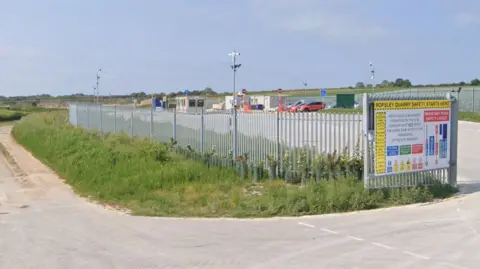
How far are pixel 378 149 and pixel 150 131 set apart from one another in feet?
43.6

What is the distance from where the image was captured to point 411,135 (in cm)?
1175

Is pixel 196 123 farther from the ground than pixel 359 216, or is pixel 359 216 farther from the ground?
pixel 196 123

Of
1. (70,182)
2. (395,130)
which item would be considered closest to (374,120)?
(395,130)

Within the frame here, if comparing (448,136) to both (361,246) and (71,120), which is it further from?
(71,120)

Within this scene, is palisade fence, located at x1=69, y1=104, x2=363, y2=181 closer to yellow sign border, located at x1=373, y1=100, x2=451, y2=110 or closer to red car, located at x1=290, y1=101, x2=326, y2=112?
yellow sign border, located at x1=373, y1=100, x2=451, y2=110

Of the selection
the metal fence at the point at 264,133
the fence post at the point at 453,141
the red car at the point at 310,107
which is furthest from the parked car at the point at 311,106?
the fence post at the point at 453,141

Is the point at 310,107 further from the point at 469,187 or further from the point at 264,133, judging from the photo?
the point at 469,187

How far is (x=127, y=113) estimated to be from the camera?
26812 mm

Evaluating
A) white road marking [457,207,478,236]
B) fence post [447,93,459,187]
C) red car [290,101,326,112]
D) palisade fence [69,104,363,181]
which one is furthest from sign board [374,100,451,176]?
red car [290,101,326,112]

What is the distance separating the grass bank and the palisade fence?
553 mm

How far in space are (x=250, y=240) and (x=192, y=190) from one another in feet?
16.2

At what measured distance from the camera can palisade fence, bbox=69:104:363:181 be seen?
12.7 meters

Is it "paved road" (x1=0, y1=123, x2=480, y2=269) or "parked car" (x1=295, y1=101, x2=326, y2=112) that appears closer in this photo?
"paved road" (x1=0, y1=123, x2=480, y2=269)

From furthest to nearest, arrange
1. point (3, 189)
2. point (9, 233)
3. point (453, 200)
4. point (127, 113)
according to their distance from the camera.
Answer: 1. point (127, 113)
2. point (3, 189)
3. point (453, 200)
4. point (9, 233)
